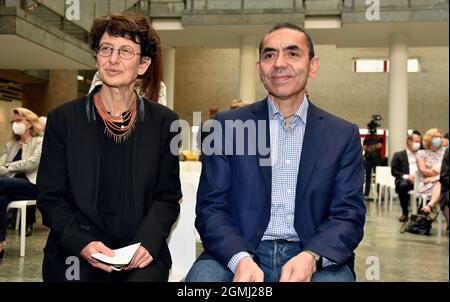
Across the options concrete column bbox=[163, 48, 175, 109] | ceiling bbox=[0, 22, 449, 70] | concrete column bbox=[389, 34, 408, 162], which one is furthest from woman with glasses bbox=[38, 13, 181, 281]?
concrete column bbox=[163, 48, 175, 109]

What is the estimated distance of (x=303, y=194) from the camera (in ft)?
6.46

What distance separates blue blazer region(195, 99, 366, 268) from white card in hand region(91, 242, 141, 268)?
28cm

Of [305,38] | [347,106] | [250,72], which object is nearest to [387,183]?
[250,72]

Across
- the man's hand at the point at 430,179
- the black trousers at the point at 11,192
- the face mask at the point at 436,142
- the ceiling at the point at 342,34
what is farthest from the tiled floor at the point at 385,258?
the ceiling at the point at 342,34

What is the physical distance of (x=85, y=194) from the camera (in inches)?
76.2

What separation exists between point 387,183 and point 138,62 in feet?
31.0

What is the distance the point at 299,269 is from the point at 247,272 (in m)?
0.18

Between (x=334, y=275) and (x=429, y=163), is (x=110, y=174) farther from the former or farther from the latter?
(x=429, y=163)

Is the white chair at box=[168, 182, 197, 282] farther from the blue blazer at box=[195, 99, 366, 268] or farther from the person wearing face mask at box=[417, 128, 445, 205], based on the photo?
the person wearing face mask at box=[417, 128, 445, 205]

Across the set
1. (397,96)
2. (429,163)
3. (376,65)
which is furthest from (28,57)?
(376,65)

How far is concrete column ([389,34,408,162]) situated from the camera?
15.5 m

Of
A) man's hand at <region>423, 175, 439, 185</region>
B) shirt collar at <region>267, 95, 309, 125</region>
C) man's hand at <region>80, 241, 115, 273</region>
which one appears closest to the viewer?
man's hand at <region>80, 241, 115, 273</region>

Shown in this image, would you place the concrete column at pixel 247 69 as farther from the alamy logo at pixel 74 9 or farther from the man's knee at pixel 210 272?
the man's knee at pixel 210 272
